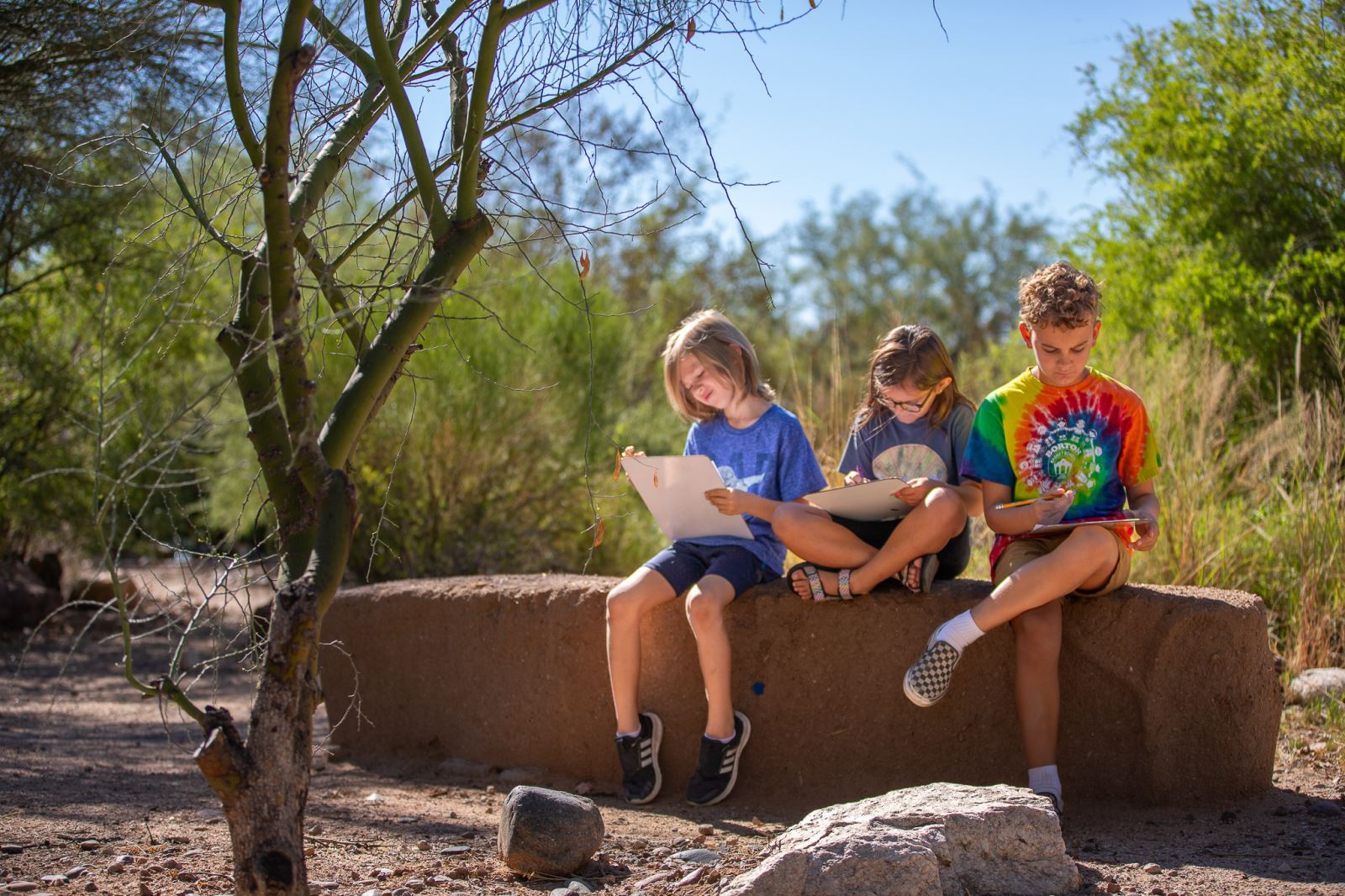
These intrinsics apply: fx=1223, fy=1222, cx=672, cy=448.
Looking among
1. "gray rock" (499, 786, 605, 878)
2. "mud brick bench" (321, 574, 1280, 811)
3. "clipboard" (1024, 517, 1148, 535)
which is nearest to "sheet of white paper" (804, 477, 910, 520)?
"mud brick bench" (321, 574, 1280, 811)

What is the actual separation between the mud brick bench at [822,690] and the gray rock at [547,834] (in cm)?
73

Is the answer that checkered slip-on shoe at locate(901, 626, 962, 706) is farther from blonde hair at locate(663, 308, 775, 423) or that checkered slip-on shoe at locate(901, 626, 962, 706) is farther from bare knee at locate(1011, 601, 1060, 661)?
blonde hair at locate(663, 308, 775, 423)

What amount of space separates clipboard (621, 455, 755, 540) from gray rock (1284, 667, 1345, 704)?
210 centimetres

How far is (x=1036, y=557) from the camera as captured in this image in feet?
10.5

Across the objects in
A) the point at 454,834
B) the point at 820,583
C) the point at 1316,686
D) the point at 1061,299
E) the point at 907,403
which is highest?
the point at 1061,299

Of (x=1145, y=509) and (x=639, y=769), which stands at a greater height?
(x=1145, y=509)

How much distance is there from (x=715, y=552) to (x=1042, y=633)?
3.23ft

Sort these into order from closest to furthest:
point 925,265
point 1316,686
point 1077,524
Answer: point 1077,524 < point 1316,686 < point 925,265

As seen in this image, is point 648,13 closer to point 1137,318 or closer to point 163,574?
point 1137,318

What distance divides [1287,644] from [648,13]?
11.4 feet

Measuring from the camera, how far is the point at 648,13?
2.72m

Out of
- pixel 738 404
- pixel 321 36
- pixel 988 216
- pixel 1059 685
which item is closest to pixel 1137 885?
pixel 1059 685

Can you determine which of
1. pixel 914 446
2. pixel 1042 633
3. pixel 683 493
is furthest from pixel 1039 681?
pixel 683 493

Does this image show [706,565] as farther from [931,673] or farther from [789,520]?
[931,673]
